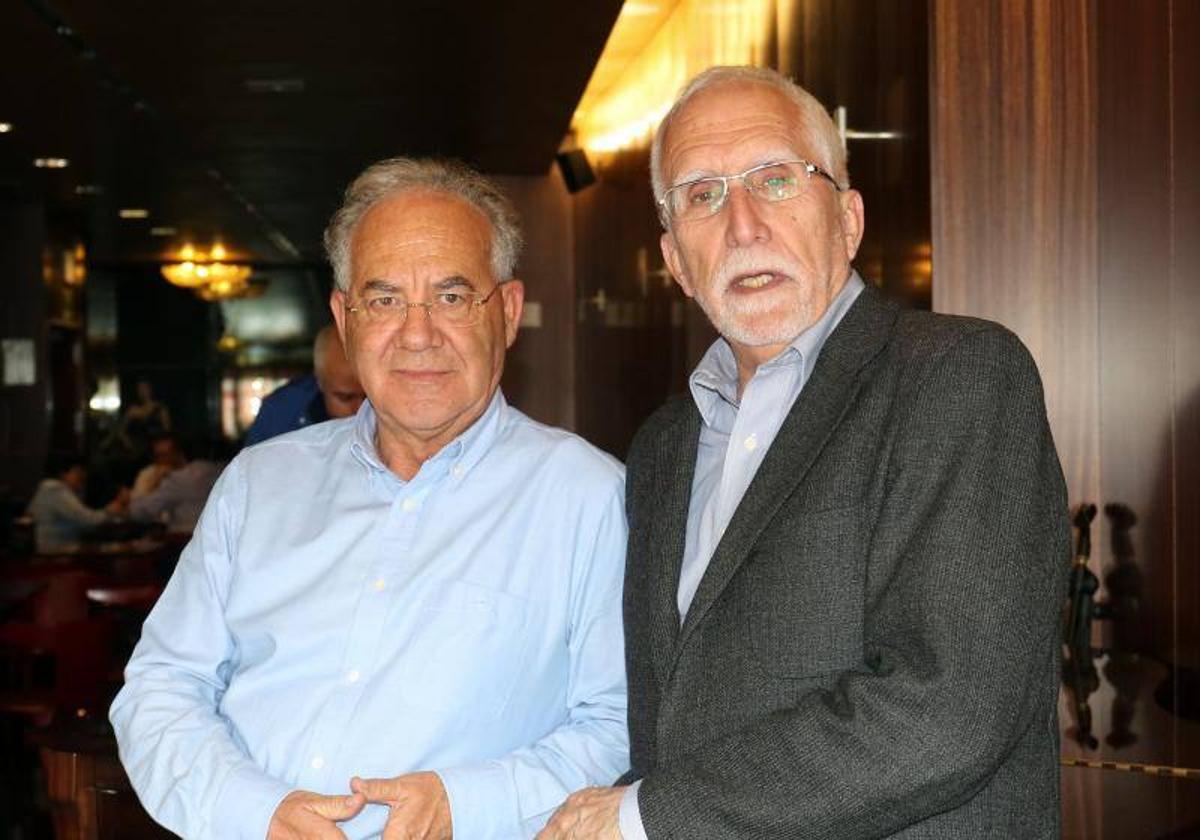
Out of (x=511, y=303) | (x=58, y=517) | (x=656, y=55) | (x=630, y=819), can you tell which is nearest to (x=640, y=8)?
(x=656, y=55)

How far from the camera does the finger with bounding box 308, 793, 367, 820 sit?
1.84 m

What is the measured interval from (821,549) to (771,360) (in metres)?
0.34

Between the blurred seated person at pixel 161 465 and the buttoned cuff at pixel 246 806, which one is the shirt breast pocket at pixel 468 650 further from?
the blurred seated person at pixel 161 465

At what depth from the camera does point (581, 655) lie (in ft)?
6.72

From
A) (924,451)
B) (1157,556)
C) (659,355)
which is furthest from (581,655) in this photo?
(659,355)

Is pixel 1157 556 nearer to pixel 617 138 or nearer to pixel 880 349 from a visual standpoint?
pixel 880 349

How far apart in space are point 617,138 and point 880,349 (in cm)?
797

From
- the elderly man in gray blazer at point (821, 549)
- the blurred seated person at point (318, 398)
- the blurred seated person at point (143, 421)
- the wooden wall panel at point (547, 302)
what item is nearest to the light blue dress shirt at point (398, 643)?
the elderly man in gray blazer at point (821, 549)

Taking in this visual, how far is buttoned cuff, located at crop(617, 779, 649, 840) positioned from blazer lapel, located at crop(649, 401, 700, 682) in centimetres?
22

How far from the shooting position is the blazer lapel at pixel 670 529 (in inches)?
74.5

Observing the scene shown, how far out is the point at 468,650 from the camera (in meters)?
2.00

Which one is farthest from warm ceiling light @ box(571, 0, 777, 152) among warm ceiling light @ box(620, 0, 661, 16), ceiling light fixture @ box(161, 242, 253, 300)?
ceiling light fixture @ box(161, 242, 253, 300)

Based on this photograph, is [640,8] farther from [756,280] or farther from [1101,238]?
[756,280]

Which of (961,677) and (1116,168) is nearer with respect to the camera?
(961,677)
